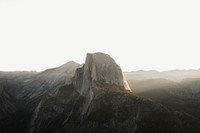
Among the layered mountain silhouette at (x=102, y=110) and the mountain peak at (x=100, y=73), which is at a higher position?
the mountain peak at (x=100, y=73)

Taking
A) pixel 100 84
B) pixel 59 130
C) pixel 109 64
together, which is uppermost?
pixel 109 64

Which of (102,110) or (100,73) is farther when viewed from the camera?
(100,73)

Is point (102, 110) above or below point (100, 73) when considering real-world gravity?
below

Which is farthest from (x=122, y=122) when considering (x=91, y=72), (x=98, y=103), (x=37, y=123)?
(x=37, y=123)

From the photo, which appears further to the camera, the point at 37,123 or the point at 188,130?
the point at 37,123

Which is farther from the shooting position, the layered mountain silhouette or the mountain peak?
the mountain peak

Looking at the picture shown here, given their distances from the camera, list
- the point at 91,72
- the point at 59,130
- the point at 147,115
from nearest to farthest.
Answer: the point at 147,115 → the point at 59,130 → the point at 91,72

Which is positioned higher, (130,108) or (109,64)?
(109,64)

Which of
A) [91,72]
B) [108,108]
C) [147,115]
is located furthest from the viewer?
[91,72]

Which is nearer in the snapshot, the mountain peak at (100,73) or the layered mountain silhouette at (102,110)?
the layered mountain silhouette at (102,110)

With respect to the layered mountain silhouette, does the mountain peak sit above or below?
above

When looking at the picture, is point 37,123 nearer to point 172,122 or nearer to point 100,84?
point 100,84
